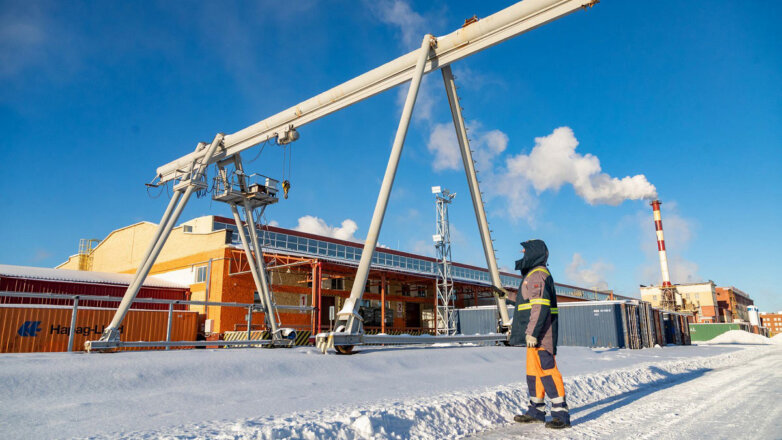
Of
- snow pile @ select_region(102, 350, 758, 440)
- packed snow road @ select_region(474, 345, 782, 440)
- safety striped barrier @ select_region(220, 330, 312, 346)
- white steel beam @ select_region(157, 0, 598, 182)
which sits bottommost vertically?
packed snow road @ select_region(474, 345, 782, 440)

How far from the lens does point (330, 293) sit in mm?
31719

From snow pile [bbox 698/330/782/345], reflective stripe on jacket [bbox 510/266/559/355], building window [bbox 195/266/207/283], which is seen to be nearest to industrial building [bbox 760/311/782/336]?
snow pile [bbox 698/330/782/345]

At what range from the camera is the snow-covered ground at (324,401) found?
377cm

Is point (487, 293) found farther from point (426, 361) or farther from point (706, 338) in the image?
point (426, 361)

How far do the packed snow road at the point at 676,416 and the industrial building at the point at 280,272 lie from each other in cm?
1507

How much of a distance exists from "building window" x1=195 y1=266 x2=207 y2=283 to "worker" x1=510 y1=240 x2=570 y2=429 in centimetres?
2543

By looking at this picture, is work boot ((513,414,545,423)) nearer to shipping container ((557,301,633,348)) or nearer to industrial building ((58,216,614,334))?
industrial building ((58,216,614,334))

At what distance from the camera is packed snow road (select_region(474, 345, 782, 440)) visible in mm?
4203

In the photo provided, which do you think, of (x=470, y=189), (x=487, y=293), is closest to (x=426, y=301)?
(x=487, y=293)

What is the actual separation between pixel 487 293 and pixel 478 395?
3969 cm

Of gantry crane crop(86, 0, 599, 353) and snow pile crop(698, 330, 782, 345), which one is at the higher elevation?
gantry crane crop(86, 0, 599, 353)

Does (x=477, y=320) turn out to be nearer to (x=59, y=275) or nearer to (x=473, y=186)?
(x=473, y=186)

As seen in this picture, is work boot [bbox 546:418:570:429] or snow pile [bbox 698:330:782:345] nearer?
work boot [bbox 546:418:570:429]

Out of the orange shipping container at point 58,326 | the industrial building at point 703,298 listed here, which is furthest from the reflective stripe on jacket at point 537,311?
the industrial building at point 703,298
